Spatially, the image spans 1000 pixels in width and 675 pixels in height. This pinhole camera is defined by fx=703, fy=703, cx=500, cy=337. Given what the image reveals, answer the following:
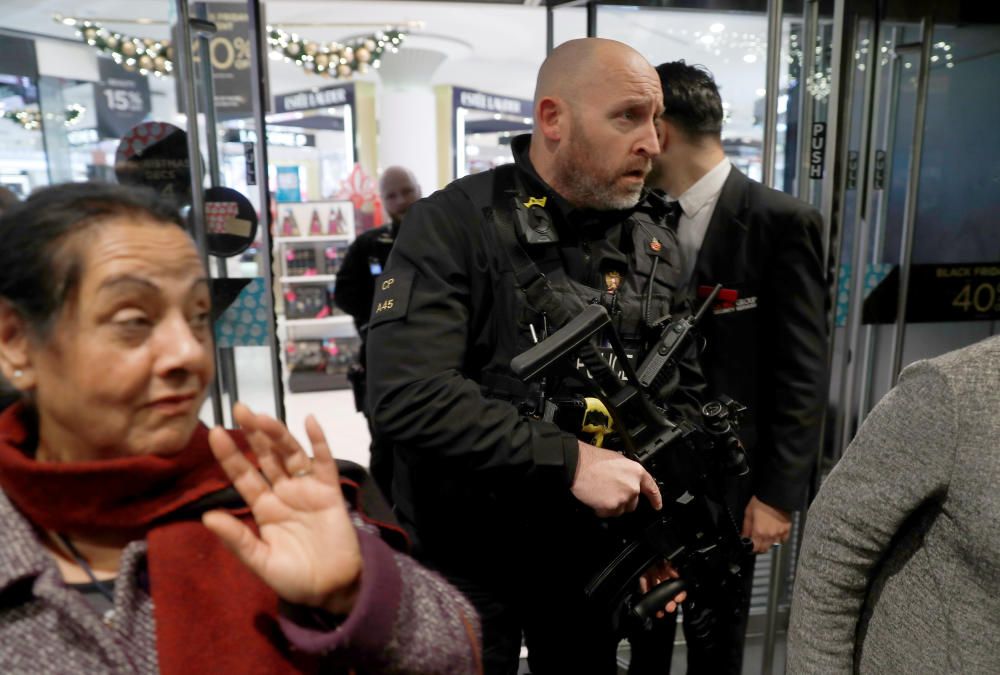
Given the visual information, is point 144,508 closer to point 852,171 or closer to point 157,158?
point 157,158

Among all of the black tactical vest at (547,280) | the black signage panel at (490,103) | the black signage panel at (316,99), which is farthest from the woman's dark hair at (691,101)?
the black signage panel at (316,99)

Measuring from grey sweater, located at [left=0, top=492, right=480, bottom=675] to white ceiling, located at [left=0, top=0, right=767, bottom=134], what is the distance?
1.71 m

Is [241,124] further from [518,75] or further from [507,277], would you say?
[518,75]

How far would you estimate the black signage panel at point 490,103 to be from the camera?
9.51m

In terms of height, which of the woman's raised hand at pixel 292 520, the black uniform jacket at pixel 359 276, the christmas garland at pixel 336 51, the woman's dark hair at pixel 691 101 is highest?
the christmas garland at pixel 336 51

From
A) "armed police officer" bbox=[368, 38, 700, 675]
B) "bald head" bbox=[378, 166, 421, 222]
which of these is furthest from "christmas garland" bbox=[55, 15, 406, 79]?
"armed police officer" bbox=[368, 38, 700, 675]

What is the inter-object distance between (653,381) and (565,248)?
0.33 m

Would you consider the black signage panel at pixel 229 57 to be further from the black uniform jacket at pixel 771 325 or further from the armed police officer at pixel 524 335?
the black uniform jacket at pixel 771 325

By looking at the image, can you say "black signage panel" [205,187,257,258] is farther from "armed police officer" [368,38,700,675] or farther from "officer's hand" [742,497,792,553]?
"officer's hand" [742,497,792,553]

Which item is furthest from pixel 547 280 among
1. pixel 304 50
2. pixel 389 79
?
pixel 389 79

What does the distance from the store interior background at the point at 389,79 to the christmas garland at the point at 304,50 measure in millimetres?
147

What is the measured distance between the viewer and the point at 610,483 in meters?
1.24

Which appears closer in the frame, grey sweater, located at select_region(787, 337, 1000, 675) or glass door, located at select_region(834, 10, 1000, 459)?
grey sweater, located at select_region(787, 337, 1000, 675)

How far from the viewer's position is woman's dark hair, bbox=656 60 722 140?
1.78 metres
